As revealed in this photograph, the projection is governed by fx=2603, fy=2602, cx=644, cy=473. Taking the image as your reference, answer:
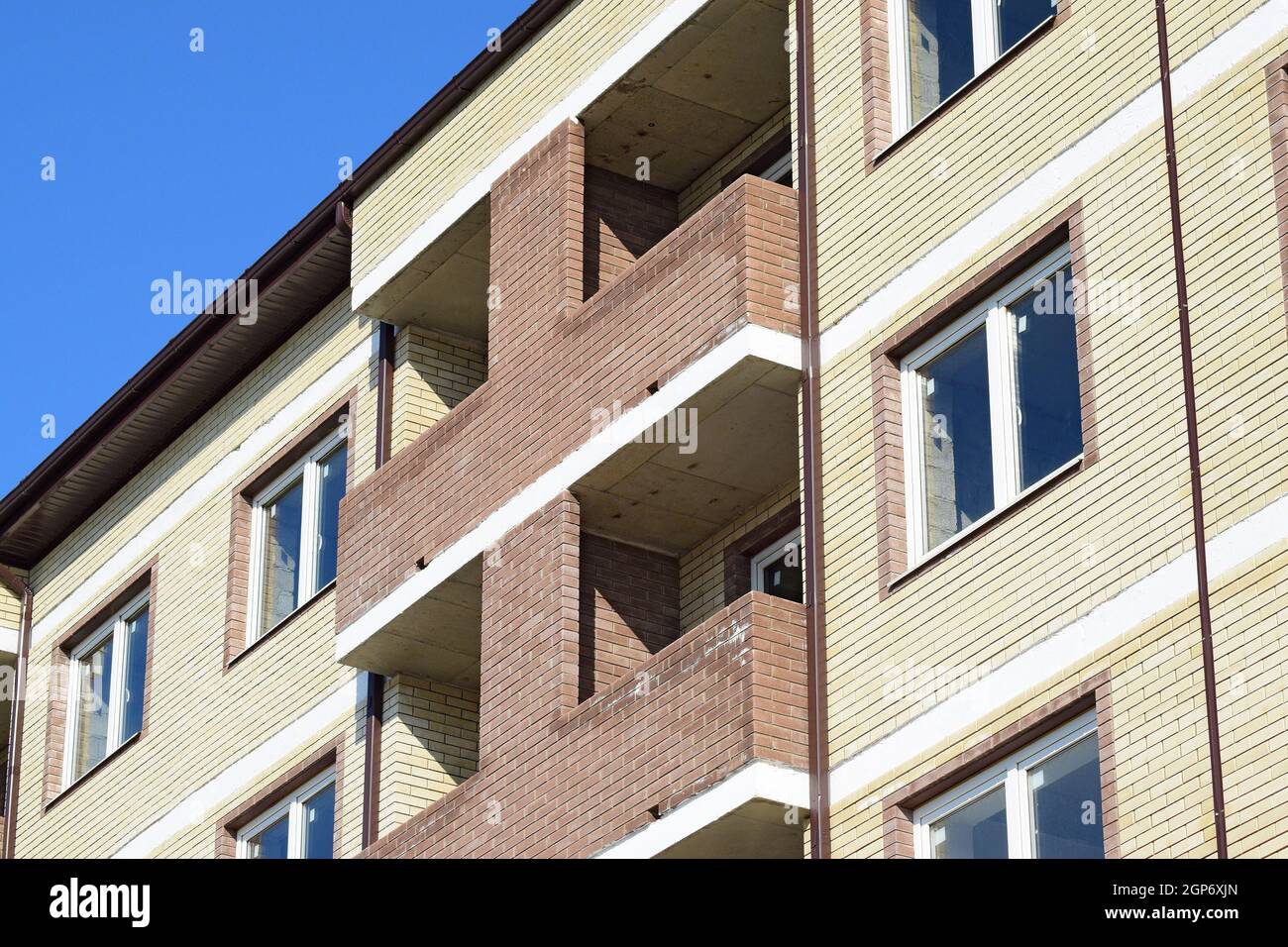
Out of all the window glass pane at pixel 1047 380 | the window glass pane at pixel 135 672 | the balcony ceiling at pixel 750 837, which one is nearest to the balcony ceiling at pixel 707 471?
the window glass pane at pixel 1047 380

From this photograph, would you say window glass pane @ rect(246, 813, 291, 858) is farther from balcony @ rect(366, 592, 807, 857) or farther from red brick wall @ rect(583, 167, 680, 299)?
red brick wall @ rect(583, 167, 680, 299)

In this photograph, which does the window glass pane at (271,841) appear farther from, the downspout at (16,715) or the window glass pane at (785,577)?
the window glass pane at (785,577)

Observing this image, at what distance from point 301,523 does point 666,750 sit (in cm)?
729

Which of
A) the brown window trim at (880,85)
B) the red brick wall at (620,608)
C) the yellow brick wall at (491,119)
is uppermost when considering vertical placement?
the yellow brick wall at (491,119)

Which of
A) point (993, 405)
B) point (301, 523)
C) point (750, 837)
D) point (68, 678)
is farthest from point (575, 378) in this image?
point (68, 678)

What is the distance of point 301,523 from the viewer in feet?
75.5

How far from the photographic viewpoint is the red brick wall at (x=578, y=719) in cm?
1606

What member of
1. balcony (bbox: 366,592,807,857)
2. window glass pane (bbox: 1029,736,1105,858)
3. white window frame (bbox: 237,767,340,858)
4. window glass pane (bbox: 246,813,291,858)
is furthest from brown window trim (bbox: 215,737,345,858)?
window glass pane (bbox: 1029,736,1105,858)

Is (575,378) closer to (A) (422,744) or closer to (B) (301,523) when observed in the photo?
(A) (422,744)

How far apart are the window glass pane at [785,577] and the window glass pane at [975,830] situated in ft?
12.1
